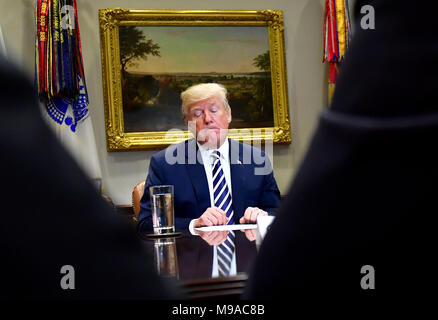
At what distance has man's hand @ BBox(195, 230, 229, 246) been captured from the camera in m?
1.52

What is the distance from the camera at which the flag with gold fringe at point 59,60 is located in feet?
12.1

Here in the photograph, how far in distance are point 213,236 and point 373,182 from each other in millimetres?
1341

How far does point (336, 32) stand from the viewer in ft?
13.9

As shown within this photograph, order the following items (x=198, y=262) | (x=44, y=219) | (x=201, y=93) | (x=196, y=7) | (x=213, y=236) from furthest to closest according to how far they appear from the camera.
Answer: (x=196, y=7)
(x=201, y=93)
(x=213, y=236)
(x=198, y=262)
(x=44, y=219)

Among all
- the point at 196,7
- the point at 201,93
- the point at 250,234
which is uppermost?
the point at 196,7

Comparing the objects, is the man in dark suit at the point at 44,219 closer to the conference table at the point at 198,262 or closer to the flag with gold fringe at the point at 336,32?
the conference table at the point at 198,262

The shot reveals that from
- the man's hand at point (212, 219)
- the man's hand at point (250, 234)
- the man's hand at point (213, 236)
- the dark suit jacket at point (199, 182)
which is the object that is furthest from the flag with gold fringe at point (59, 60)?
the man's hand at point (250, 234)

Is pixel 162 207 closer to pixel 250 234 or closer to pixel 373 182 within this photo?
pixel 250 234

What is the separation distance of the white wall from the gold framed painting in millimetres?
87

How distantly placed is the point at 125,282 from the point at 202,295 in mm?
534

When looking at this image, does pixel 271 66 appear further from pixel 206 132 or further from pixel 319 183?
pixel 319 183

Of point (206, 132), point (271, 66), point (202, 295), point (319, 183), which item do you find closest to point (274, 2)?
point (271, 66)

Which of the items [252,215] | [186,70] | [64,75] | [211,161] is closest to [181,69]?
[186,70]

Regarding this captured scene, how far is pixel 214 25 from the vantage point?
435 centimetres
